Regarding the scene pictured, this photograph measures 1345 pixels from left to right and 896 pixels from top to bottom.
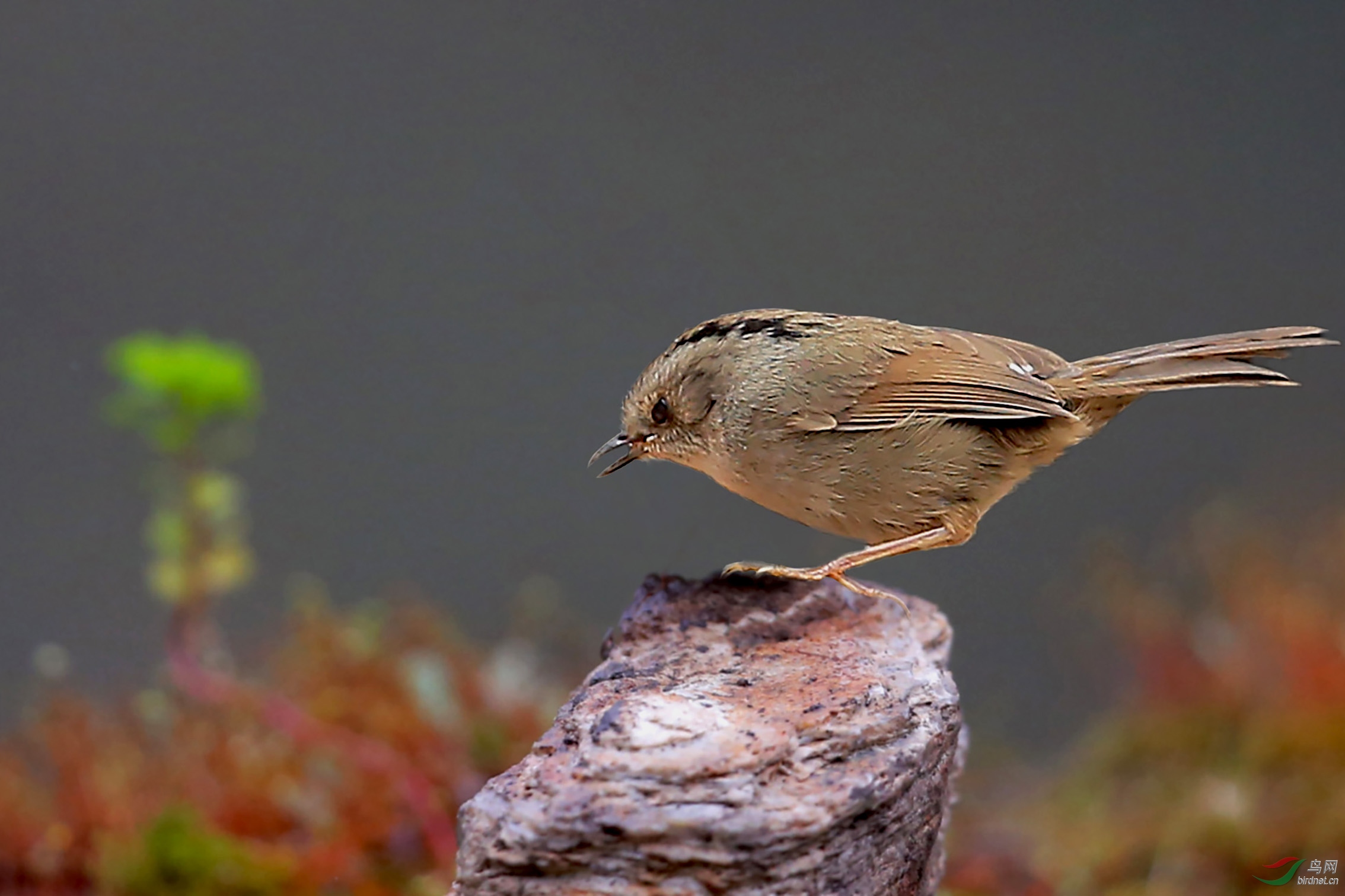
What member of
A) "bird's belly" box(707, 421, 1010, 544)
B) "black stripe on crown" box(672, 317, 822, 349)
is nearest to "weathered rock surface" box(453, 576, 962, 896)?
"bird's belly" box(707, 421, 1010, 544)

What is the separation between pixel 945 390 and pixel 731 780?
1.18 m

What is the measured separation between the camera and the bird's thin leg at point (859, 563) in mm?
2695

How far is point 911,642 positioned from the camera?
266 centimetres

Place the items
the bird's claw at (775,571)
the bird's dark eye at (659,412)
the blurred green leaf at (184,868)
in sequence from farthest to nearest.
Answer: the blurred green leaf at (184,868)
the bird's dark eye at (659,412)
the bird's claw at (775,571)

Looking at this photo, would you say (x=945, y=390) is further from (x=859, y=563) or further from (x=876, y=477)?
(x=859, y=563)

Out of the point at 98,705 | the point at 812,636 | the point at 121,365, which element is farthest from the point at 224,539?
the point at 812,636

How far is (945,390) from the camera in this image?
2.75 m

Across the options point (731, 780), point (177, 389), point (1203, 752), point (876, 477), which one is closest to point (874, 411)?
point (876, 477)

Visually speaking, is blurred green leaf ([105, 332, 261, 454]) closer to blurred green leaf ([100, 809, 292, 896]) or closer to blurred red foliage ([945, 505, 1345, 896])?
blurred green leaf ([100, 809, 292, 896])

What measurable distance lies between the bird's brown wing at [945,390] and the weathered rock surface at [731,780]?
53 cm

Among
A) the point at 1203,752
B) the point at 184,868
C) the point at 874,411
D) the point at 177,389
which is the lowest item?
the point at 1203,752

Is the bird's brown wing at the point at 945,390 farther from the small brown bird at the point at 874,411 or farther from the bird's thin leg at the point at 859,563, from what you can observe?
the bird's thin leg at the point at 859,563

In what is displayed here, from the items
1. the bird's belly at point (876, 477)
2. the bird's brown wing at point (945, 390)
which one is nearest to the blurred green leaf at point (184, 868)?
the bird's belly at point (876, 477)

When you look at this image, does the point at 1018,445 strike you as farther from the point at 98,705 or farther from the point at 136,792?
the point at 98,705
